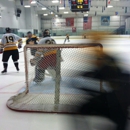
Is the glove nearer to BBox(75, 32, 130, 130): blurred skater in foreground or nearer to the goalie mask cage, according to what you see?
the goalie mask cage

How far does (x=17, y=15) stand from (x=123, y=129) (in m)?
18.6

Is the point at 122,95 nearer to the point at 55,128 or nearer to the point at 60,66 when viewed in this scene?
the point at 55,128

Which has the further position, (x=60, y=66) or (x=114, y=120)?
(x=60, y=66)

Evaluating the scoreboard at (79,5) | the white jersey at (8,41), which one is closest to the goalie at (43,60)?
the white jersey at (8,41)

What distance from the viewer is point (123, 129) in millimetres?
1217

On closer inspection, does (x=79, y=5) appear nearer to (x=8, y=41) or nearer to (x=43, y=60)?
(x=8, y=41)

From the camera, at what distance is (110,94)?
4.02ft

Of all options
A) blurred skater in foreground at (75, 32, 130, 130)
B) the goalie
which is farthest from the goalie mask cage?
blurred skater in foreground at (75, 32, 130, 130)

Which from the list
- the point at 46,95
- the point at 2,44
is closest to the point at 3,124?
the point at 46,95

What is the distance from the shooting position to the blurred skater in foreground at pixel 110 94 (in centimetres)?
114

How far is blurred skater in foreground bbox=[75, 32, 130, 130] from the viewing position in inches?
44.8

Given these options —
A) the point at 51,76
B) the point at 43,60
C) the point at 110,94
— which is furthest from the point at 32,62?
the point at 110,94

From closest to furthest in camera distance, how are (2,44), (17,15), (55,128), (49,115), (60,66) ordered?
(55,128), (49,115), (60,66), (2,44), (17,15)

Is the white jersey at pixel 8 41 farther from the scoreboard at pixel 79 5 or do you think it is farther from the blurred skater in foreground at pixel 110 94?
the scoreboard at pixel 79 5
